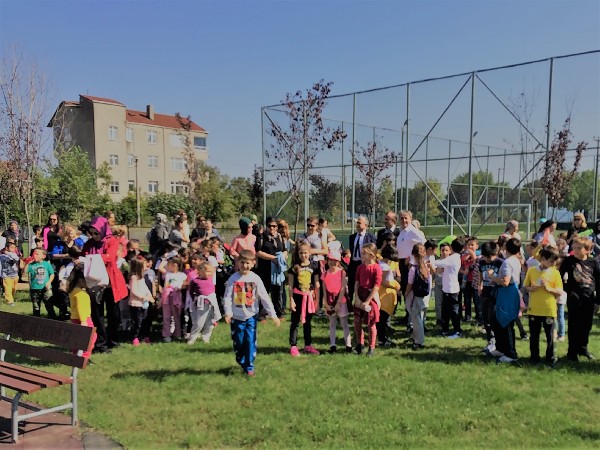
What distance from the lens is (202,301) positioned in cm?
725

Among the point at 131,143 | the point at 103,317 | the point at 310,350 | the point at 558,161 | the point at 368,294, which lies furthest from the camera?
the point at 131,143

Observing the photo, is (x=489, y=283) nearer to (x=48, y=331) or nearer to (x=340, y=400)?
(x=340, y=400)

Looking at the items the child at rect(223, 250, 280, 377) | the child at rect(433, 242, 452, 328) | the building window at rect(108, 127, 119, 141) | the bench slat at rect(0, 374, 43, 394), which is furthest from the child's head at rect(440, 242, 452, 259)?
the building window at rect(108, 127, 119, 141)

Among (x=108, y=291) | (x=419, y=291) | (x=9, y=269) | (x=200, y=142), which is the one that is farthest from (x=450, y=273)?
(x=200, y=142)

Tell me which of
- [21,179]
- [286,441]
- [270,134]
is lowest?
[286,441]

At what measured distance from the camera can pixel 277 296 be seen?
9102 mm

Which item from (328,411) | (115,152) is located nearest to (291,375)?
(328,411)

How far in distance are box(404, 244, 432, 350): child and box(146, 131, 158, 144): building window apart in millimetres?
55297

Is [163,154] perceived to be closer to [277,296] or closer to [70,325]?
[277,296]

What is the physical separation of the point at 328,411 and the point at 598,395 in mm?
2849

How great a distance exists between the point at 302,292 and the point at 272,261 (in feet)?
8.00

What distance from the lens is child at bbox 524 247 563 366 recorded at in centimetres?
591

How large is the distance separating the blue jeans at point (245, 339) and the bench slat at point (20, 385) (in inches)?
84.2

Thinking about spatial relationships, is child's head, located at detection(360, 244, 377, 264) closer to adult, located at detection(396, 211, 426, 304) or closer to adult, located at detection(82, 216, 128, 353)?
adult, located at detection(396, 211, 426, 304)
